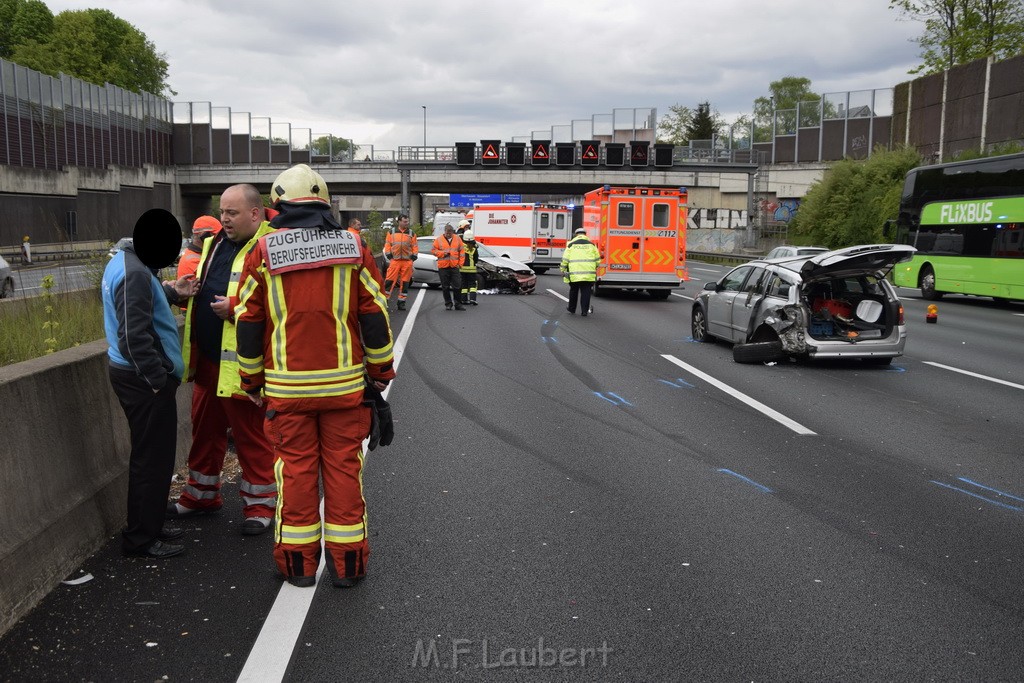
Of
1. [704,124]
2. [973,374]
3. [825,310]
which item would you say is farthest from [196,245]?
[704,124]

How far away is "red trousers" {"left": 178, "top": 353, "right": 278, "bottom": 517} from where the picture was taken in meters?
5.77

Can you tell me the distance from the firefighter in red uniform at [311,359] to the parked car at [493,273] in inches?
897

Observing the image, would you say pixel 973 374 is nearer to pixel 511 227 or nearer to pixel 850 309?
pixel 850 309

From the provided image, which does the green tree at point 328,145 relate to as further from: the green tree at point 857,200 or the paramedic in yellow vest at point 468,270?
the paramedic in yellow vest at point 468,270

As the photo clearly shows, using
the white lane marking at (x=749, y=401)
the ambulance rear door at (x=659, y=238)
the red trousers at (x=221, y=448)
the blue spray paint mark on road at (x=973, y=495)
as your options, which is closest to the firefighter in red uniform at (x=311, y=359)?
the red trousers at (x=221, y=448)

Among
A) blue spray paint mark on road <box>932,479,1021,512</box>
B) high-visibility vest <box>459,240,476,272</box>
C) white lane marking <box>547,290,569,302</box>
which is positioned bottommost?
white lane marking <box>547,290,569,302</box>

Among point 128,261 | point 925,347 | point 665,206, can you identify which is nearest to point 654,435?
point 128,261

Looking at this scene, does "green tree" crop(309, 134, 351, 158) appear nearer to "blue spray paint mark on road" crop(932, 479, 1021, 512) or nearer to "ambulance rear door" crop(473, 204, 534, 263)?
"ambulance rear door" crop(473, 204, 534, 263)

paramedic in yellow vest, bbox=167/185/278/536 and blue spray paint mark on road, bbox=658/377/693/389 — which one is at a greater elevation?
paramedic in yellow vest, bbox=167/185/278/536

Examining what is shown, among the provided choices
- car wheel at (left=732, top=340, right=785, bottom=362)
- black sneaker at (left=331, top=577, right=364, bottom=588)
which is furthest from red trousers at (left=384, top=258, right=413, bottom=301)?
black sneaker at (left=331, top=577, right=364, bottom=588)

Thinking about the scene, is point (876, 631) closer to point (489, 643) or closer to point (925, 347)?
point (489, 643)

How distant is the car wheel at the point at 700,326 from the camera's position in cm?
1598

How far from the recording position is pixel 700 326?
53.2 ft

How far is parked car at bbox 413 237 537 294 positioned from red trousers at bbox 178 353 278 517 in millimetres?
21852
